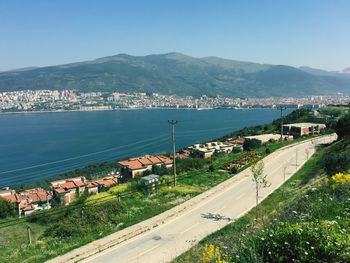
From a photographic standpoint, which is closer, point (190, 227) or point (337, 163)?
point (190, 227)

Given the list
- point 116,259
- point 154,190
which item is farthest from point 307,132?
point 116,259

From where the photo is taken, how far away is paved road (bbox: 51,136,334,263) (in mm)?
11695

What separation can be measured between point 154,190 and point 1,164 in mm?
58654

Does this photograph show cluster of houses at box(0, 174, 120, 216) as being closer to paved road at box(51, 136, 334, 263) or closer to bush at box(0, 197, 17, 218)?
bush at box(0, 197, 17, 218)

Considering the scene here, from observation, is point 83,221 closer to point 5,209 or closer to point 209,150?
point 5,209

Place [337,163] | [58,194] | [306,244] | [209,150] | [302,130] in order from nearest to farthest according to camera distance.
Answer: [306,244]
[337,163]
[58,194]
[209,150]
[302,130]

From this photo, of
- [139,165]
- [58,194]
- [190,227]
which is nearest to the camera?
[190,227]

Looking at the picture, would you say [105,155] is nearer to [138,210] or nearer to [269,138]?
[269,138]

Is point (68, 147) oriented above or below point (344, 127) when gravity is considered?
below

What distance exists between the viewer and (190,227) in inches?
559

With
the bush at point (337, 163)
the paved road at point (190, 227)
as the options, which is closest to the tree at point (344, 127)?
the paved road at point (190, 227)

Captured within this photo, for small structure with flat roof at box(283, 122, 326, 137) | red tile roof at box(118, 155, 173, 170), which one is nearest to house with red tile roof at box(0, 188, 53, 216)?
red tile roof at box(118, 155, 173, 170)

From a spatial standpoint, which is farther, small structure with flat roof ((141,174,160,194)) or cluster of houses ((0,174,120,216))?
cluster of houses ((0,174,120,216))

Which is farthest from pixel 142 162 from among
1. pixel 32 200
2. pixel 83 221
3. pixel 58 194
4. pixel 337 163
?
pixel 337 163
